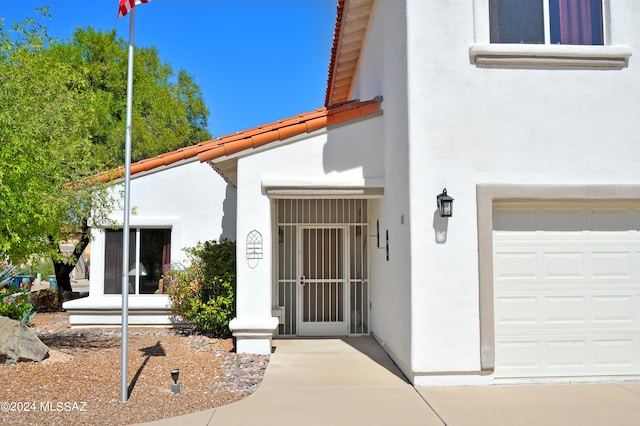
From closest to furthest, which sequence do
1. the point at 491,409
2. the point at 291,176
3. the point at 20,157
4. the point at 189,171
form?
the point at 491,409 → the point at 20,157 → the point at 291,176 → the point at 189,171

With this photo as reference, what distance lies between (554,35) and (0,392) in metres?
8.60

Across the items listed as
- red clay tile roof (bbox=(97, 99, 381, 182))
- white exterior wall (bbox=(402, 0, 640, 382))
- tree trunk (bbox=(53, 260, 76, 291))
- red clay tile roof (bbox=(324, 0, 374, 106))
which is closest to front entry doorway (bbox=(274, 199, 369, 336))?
red clay tile roof (bbox=(97, 99, 381, 182))

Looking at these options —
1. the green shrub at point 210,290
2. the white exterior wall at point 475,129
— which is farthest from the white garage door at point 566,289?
the green shrub at point 210,290

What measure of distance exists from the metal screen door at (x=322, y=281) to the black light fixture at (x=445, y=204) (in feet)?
14.8

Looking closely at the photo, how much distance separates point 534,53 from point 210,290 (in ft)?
23.6

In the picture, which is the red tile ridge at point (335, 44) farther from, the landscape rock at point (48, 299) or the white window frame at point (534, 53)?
the landscape rock at point (48, 299)

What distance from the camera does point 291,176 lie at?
31.3 feet

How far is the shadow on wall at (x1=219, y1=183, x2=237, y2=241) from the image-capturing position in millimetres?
13570

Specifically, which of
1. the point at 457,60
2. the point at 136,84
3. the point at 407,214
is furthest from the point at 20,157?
the point at 136,84

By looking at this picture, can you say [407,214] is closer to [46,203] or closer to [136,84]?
[46,203]

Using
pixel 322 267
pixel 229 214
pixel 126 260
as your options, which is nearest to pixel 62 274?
pixel 229 214

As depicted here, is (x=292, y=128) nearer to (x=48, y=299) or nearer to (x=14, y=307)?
(x=14, y=307)

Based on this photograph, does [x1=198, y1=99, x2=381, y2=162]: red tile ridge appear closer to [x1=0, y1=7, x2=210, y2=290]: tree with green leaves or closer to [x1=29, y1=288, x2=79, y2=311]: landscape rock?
[x1=0, y1=7, x2=210, y2=290]: tree with green leaves

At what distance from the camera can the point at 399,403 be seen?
6.61m
